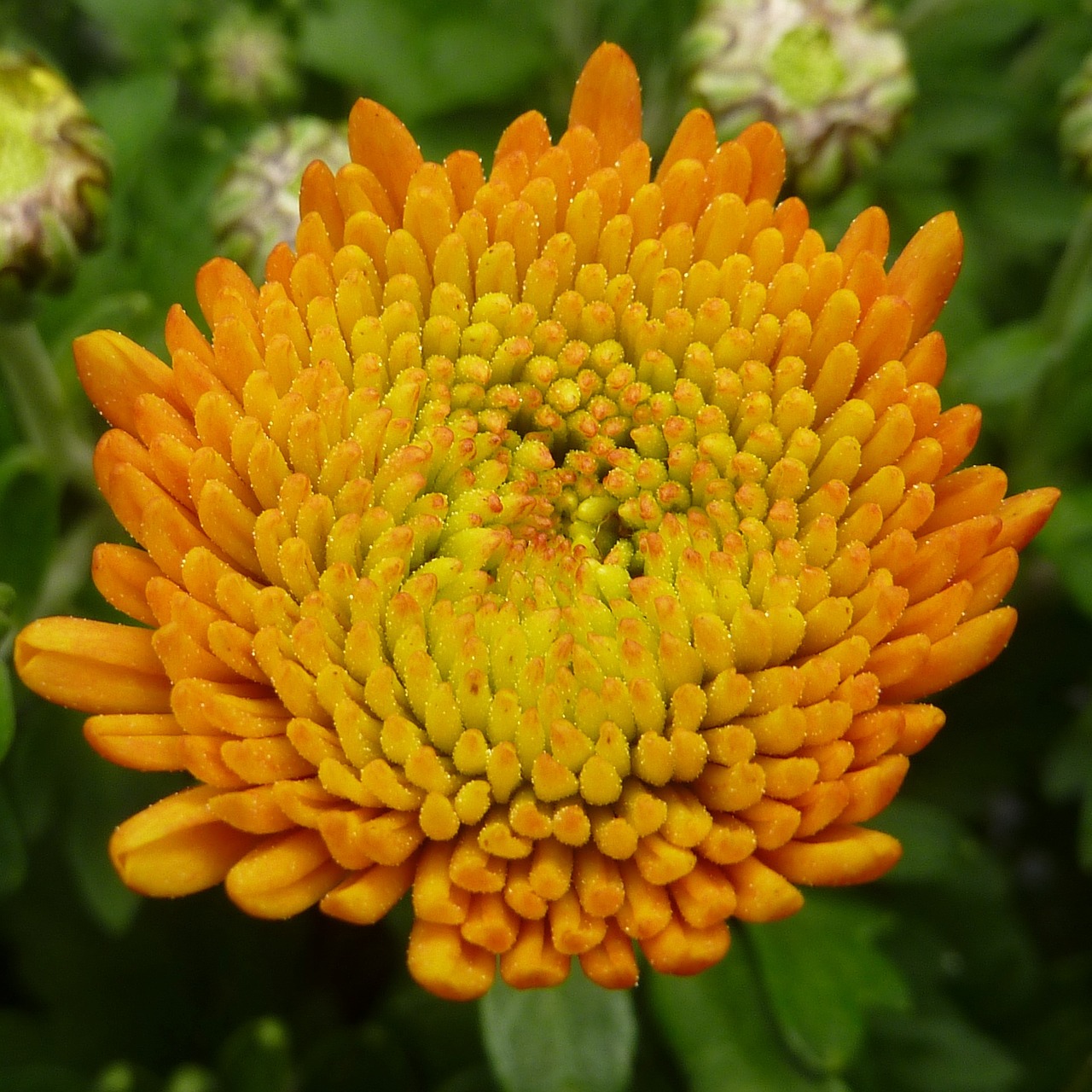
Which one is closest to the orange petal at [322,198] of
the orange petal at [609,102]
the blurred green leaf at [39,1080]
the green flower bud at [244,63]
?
the orange petal at [609,102]

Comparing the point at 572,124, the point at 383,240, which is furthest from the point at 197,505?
the point at 572,124

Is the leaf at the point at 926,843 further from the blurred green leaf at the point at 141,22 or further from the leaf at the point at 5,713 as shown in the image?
the blurred green leaf at the point at 141,22

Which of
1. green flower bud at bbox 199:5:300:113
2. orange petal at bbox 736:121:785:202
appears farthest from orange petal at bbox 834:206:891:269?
green flower bud at bbox 199:5:300:113

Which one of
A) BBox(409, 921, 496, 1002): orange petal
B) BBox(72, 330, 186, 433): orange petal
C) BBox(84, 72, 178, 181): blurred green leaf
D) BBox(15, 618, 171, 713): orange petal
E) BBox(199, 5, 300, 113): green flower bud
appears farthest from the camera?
BBox(199, 5, 300, 113): green flower bud

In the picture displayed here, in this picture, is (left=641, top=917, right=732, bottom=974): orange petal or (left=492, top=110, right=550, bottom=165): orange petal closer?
(left=641, top=917, right=732, bottom=974): orange petal

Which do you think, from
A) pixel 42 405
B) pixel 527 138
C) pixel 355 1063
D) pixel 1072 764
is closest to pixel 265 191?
pixel 42 405

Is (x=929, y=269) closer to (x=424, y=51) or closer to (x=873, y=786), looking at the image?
(x=873, y=786)

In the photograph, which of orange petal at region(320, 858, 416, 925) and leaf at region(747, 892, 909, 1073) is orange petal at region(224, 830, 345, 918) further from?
leaf at region(747, 892, 909, 1073)
